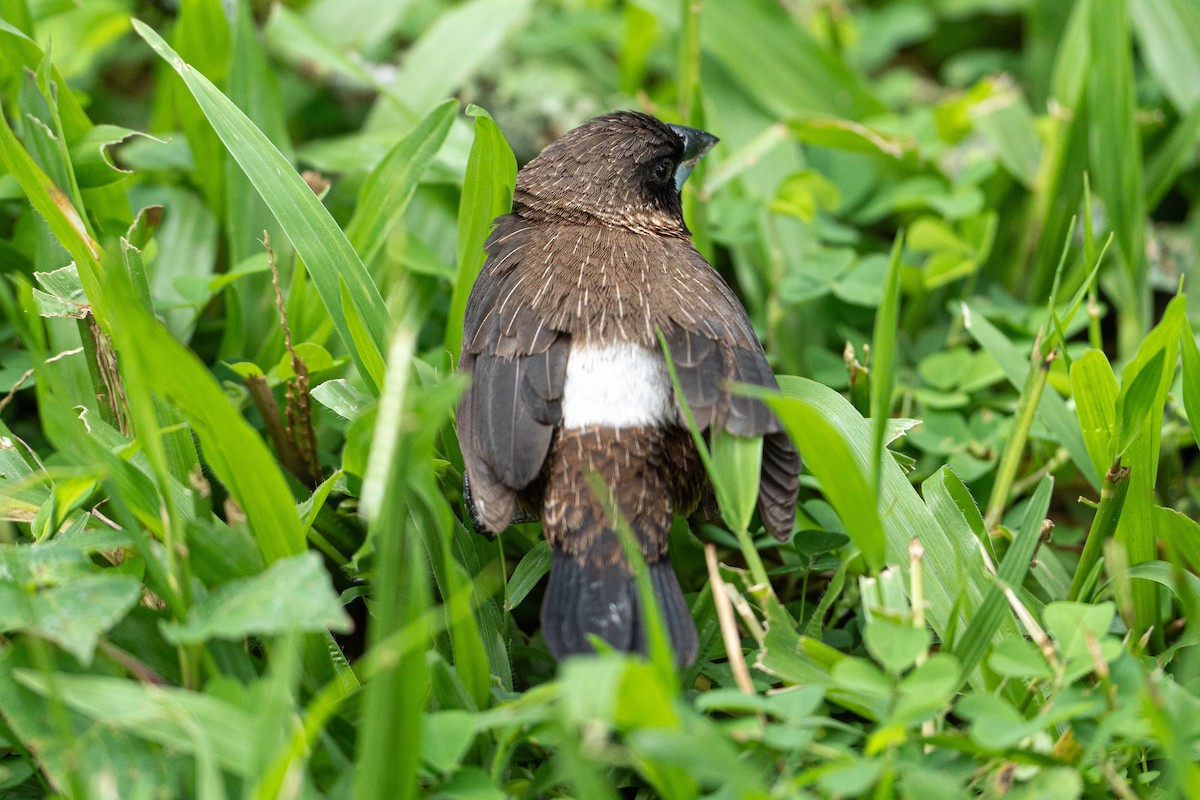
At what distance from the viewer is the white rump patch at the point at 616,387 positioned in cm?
226

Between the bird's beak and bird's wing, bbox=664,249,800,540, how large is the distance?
0.72m

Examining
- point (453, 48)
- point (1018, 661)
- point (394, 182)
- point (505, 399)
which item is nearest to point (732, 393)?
point (505, 399)

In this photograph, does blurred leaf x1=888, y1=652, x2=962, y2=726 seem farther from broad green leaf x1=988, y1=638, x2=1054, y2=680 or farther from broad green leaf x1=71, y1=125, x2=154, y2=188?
broad green leaf x1=71, y1=125, x2=154, y2=188

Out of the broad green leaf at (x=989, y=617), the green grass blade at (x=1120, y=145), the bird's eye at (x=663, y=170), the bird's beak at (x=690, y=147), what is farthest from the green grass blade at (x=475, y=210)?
the green grass blade at (x=1120, y=145)

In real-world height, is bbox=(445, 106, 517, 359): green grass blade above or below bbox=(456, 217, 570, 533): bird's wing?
above

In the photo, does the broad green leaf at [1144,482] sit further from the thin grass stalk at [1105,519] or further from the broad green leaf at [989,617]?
the broad green leaf at [989,617]

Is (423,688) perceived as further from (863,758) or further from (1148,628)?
(1148,628)

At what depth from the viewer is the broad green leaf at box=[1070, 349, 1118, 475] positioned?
2443mm

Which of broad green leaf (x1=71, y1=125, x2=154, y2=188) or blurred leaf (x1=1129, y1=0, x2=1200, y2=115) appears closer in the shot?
broad green leaf (x1=71, y1=125, x2=154, y2=188)

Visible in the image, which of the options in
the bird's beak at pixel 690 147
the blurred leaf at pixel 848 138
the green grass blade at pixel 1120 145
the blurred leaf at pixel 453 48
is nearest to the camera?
the bird's beak at pixel 690 147

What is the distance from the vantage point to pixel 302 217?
2.48 meters

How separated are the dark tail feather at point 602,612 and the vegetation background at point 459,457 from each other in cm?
11

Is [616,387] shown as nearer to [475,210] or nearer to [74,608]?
[475,210]

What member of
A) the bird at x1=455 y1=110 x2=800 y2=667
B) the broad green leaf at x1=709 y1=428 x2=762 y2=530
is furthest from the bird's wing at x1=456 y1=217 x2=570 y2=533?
the broad green leaf at x1=709 y1=428 x2=762 y2=530
